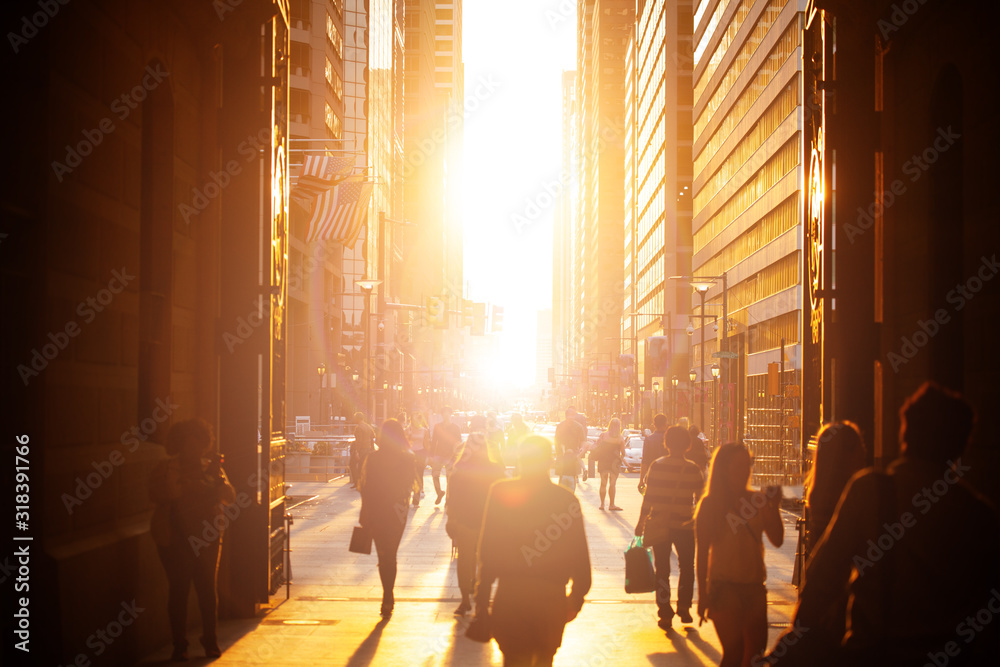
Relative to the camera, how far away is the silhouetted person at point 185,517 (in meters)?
8.86

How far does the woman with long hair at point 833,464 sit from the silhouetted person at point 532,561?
1.78m

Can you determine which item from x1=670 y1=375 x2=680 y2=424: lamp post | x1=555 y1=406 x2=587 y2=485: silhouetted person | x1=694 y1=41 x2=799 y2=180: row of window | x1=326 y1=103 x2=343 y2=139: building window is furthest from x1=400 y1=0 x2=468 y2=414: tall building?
x1=555 y1=406 x2=587 y2=485: silhouetted person

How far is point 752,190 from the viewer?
185ft

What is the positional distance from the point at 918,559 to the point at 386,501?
8.29m

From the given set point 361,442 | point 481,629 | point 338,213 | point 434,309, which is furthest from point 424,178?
point 481,629

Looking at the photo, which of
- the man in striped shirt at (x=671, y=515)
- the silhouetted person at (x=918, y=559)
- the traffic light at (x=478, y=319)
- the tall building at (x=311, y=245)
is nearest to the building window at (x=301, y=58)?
the tall building at (x=311, y=245)

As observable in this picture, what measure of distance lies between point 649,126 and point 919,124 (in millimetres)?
89226

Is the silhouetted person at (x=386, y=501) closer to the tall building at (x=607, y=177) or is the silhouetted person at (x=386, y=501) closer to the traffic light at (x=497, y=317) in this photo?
the traffic light at (x=497, y=317)

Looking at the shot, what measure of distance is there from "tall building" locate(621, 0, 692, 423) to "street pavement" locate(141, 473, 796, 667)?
2178 inches

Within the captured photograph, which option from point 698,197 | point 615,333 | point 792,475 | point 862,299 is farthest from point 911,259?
point 615,333

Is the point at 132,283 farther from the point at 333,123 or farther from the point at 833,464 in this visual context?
the point at 333,123

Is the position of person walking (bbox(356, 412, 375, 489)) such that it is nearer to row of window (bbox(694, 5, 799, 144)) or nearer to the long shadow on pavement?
the long shadow on pavement

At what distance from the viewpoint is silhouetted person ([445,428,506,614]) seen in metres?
11.6

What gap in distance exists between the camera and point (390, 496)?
39.4ft
